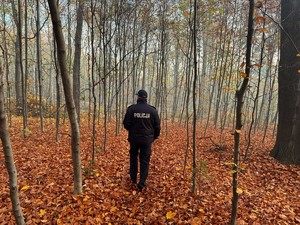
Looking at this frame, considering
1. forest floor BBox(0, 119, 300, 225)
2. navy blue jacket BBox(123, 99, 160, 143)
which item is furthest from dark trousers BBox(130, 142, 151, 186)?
forest floor BBox(0, 119, 300, 225)

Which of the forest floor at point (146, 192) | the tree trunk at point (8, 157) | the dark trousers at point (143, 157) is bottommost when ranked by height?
the forest floor at point (146, 192)

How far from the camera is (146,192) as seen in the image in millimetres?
3879

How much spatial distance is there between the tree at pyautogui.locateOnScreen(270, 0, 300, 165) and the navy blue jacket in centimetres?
426

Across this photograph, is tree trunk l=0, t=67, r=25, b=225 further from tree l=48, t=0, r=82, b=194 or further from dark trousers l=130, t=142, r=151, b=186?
dark trousers l=130, t=142, r=151, b=186

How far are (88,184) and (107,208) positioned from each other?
0.89 metres

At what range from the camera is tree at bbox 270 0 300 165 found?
5.41 m

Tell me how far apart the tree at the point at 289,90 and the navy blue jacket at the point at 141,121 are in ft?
14.0

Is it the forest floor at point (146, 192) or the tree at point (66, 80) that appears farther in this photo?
the forest floor at point (146, 192)

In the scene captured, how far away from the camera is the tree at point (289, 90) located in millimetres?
5411

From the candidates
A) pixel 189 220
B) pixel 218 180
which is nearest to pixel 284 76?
pixel 218 180

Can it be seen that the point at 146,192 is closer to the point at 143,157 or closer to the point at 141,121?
the point at 143,157

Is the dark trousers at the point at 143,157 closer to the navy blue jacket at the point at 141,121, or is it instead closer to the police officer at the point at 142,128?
the police officer at the point at 142,128

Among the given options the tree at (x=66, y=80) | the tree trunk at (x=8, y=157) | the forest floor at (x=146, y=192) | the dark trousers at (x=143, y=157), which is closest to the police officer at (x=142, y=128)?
the dark trousers at (x=143, y=157)

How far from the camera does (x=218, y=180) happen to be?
459 centimetres
